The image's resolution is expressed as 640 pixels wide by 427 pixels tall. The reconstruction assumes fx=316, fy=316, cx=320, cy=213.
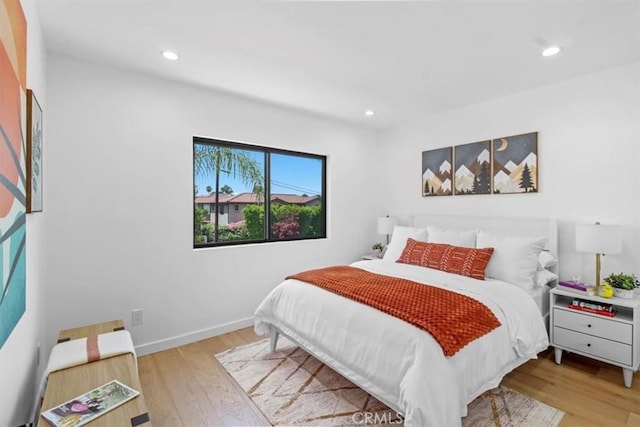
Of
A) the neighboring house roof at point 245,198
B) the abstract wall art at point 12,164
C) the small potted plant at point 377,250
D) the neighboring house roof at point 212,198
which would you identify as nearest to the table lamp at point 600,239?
the small potted plant at point 377,250

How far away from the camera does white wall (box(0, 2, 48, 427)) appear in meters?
1.18

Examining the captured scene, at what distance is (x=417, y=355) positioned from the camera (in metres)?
1.63

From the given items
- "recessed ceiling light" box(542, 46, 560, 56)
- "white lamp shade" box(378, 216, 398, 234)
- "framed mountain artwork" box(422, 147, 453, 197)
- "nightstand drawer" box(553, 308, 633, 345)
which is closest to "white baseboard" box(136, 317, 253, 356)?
"white lamp shade" box(378, 216, 398, 234)

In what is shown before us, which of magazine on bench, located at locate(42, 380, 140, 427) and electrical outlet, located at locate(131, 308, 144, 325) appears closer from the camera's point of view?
magazine on bench, located at locate(42, 380, 140, 427)

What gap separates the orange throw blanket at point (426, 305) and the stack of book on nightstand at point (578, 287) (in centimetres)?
112

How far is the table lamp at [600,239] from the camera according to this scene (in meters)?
2.40

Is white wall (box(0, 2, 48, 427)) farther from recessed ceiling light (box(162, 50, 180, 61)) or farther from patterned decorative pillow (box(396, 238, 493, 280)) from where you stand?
patterned decorative pillow (box(396, 238, 493, 280))

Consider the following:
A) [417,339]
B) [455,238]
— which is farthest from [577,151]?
[417,339]

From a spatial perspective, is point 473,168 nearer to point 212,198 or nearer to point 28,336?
point 212,198

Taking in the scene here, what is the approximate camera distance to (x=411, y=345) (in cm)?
169

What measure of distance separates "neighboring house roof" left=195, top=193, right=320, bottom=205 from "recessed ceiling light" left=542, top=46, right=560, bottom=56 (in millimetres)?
2732

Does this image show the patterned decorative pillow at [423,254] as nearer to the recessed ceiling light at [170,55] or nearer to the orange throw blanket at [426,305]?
the orange throw blanket at [426,305]

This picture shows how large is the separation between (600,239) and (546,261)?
1.59 feet

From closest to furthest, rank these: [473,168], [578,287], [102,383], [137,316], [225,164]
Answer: [102,383]
[578,287]
[137,316]
[225,164]
[473,168]
